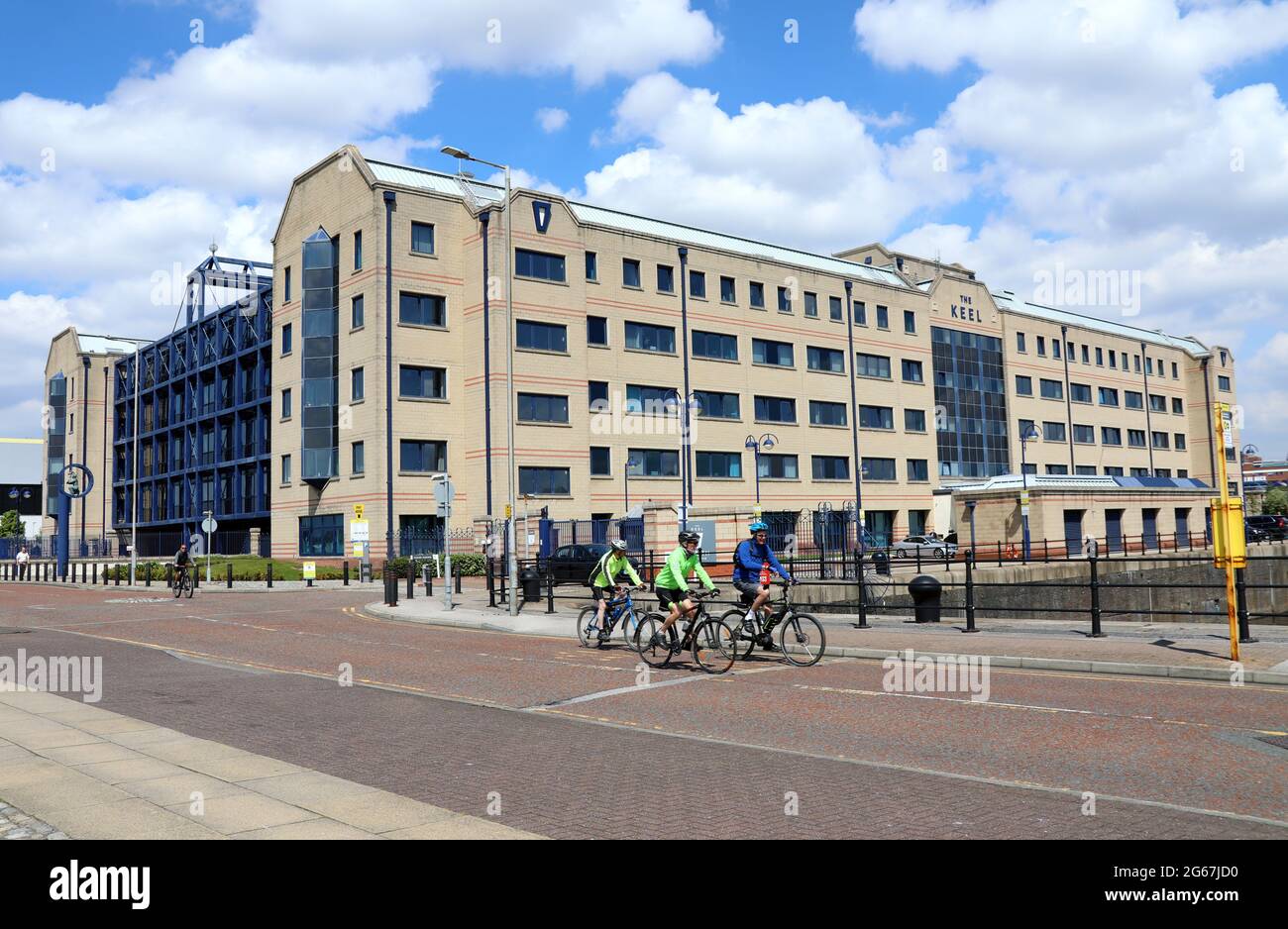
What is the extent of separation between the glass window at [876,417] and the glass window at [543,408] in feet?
75.8

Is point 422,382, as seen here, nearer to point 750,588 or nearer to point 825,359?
point 825,359

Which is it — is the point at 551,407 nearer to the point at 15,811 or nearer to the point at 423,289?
the point at 423,289

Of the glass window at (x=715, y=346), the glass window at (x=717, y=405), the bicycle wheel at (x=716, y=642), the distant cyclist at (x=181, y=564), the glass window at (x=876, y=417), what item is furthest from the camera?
the glass window at (x=876, y=417)

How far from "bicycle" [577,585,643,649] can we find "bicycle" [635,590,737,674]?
406 millimetres

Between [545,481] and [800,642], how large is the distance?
36639 millimetres

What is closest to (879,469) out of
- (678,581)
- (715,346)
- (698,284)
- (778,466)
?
(778,466)

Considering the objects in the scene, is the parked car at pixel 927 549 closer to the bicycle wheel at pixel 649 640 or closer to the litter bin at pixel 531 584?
the litter bin at pixel 531 584

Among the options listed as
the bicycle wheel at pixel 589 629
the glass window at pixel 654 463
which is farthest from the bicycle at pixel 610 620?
the glass window at pixel 654 463

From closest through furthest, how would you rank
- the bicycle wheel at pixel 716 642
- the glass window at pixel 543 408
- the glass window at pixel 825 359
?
the bicycle wheel at pixel 716 642, the glass window at pixel 543 408, the glass window at pixel 825 359

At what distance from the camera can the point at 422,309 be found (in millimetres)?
50312

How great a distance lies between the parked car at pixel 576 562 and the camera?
114 feet

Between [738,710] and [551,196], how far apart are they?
44272 mm

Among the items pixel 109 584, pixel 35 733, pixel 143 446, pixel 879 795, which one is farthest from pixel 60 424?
pixel 879 795
